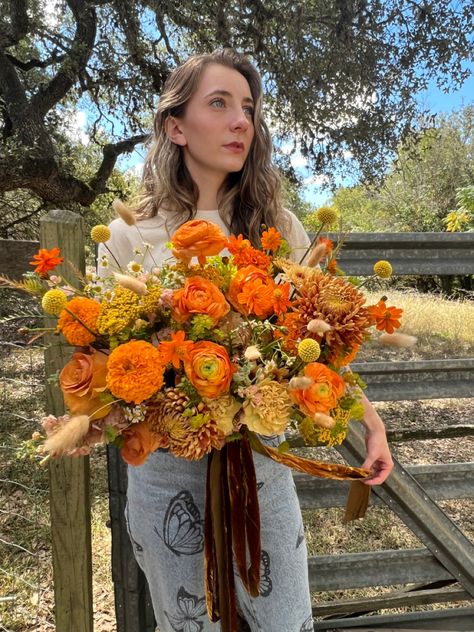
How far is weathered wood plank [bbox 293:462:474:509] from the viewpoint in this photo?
6.50 ft

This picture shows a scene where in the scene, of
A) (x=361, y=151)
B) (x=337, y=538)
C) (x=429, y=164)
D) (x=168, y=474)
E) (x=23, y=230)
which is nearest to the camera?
(x=168, y=474)

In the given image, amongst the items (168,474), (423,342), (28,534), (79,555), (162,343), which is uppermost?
(162,343)

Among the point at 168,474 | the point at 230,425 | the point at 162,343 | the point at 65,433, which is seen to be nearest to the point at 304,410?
the point at 230,425

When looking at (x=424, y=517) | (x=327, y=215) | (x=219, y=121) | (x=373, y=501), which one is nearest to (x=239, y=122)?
(x=219, y=121)

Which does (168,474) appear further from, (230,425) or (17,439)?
(17,439)

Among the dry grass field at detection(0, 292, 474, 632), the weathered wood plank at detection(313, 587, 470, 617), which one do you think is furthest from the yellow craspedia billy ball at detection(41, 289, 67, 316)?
the weathered wood plank at detection(313, 587, 470, 617)

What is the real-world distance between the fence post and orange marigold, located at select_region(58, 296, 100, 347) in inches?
23.2

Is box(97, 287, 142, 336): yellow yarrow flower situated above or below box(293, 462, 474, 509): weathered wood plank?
above

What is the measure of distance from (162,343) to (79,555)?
1.13 meters

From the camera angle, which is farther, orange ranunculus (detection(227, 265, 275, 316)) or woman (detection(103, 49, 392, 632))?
woman (detection(103, 49, 392, 632))

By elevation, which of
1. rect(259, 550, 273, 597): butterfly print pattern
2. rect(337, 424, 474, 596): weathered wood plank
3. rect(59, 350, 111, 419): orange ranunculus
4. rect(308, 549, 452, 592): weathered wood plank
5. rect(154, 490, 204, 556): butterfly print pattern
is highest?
rect(59, 350, 111, 419): orange ranunculus

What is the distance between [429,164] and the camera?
Answer: 1609 cm

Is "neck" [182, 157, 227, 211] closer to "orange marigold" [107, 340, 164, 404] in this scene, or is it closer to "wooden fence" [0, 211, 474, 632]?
"wooden fence" [0, 211, 474, 632]

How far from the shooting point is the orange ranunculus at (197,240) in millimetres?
862
